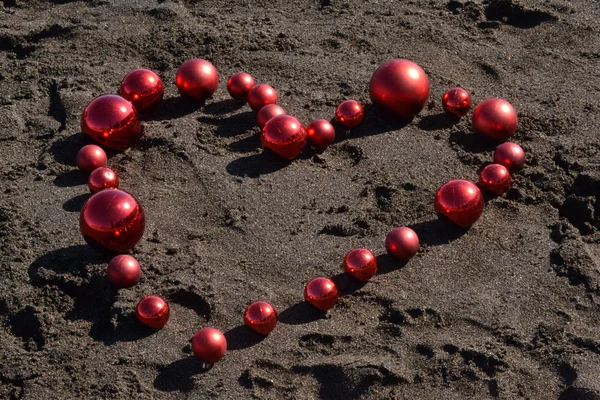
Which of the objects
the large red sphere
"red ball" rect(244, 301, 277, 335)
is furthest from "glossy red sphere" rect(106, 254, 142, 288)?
the large red sphere

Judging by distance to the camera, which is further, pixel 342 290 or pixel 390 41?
pixel 390 41

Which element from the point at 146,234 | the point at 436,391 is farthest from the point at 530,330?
the point at 146,234

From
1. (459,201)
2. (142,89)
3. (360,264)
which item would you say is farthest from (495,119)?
(142,89)

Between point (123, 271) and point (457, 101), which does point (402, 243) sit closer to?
point (457, 101)

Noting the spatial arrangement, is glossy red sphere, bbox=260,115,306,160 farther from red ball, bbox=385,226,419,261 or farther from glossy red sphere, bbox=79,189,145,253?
glossy red sphere, bbox=79,189,145,253

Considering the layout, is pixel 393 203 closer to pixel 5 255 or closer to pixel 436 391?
pixel 436 391

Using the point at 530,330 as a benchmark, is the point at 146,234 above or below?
below

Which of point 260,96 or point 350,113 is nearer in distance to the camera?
point 350,113
